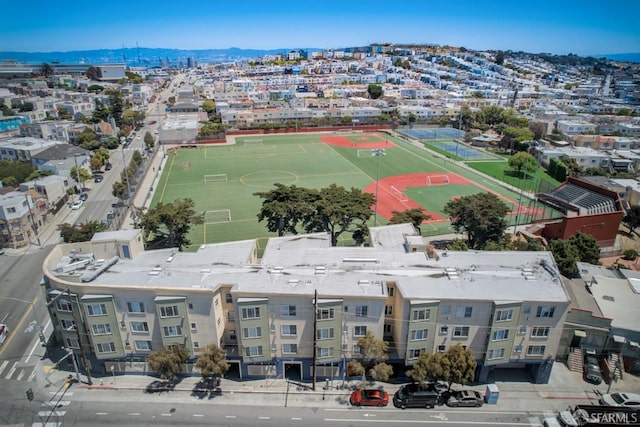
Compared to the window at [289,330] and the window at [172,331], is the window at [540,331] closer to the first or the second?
the window at [289,330]

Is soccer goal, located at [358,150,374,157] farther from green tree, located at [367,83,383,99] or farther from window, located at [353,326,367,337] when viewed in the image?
green tree, located at [367,83,383,99]

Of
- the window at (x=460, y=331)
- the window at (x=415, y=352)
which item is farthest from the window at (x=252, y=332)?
the window at (x=460, y=331)

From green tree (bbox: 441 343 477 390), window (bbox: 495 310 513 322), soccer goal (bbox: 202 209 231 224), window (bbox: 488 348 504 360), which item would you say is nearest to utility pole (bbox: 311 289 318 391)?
green tree (bbox: 441 343 477 390)

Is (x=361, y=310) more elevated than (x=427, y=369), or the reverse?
(x=361, y=310)

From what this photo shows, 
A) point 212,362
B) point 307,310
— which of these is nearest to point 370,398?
point 307,310

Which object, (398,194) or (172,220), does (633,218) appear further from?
(172,220)

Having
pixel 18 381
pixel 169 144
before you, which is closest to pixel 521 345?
pixel 18 381

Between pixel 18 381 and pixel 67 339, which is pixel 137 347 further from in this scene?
pixel 18 381
